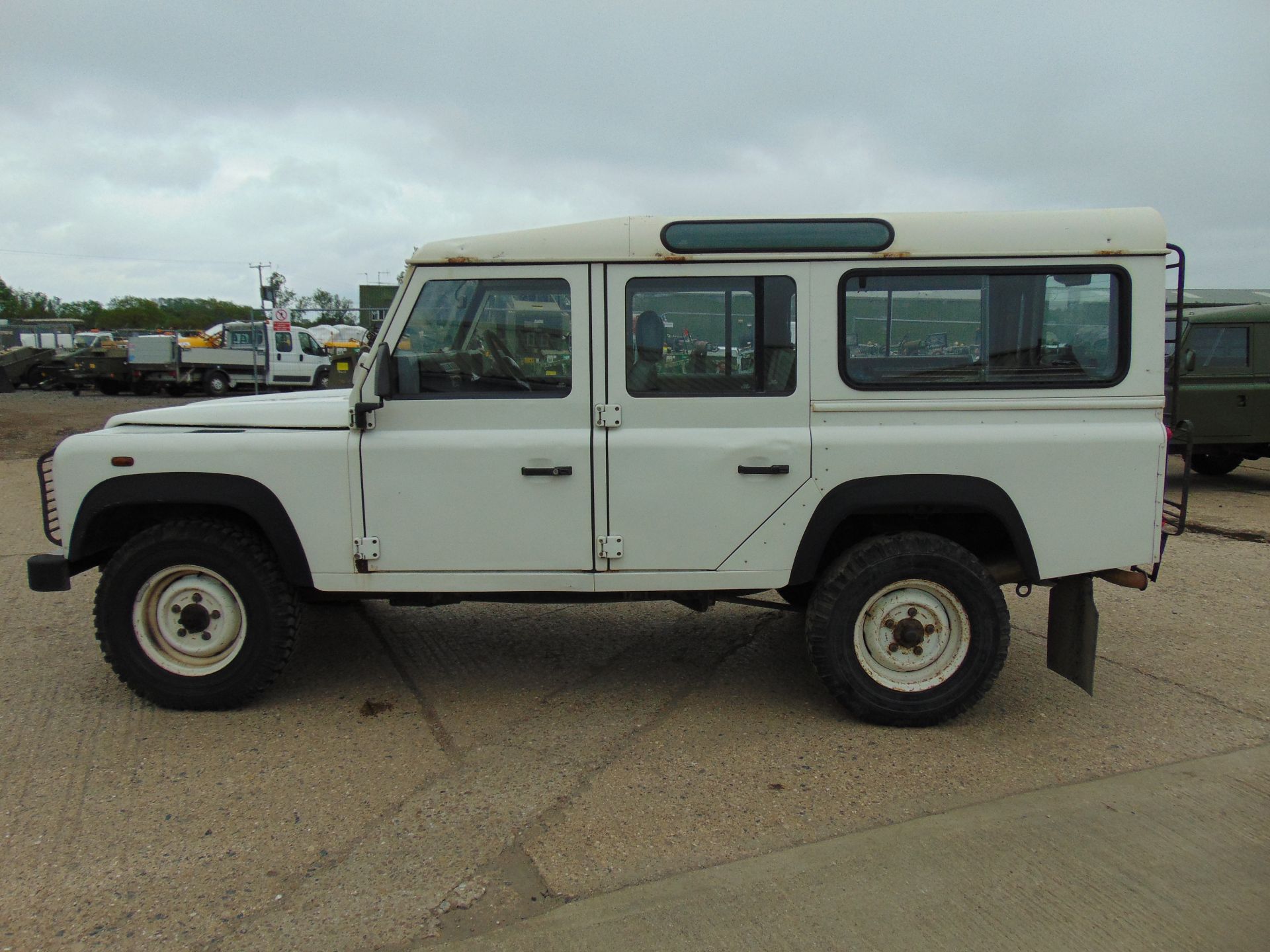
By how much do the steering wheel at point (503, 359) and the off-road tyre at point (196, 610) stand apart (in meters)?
1.37

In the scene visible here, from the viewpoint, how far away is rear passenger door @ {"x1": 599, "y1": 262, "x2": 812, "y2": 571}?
13.3ft

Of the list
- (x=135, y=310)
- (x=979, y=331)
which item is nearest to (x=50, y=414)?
(x=979, y=331)

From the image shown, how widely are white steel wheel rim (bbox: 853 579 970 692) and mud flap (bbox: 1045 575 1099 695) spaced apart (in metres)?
0.52

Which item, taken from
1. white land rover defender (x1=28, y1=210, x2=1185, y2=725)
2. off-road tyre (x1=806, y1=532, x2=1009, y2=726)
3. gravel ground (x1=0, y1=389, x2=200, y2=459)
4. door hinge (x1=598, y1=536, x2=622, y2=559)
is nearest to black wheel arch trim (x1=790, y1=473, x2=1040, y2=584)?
white land rover defender (x1=28, y1=210, x2=1185, y2=725)

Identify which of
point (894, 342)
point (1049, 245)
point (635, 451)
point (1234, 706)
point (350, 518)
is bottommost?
point (1234, 706)

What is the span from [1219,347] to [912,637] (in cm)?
854

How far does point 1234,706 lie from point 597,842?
319 centimetres

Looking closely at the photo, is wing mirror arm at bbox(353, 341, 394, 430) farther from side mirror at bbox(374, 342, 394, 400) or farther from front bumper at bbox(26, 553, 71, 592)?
front bumper at bbox(26, 553, 71, 592)

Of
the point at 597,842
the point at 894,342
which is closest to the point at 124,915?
the point at 597,842

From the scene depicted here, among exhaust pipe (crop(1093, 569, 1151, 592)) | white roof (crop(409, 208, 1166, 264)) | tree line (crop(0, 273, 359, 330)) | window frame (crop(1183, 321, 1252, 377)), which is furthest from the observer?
tree line (crop(0, 273, 359, 330))

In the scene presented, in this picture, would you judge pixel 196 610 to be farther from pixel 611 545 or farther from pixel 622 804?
pixel 622 804

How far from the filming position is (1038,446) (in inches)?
158

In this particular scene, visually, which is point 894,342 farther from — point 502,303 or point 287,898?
point 287,898

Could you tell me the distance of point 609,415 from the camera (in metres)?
4.07
